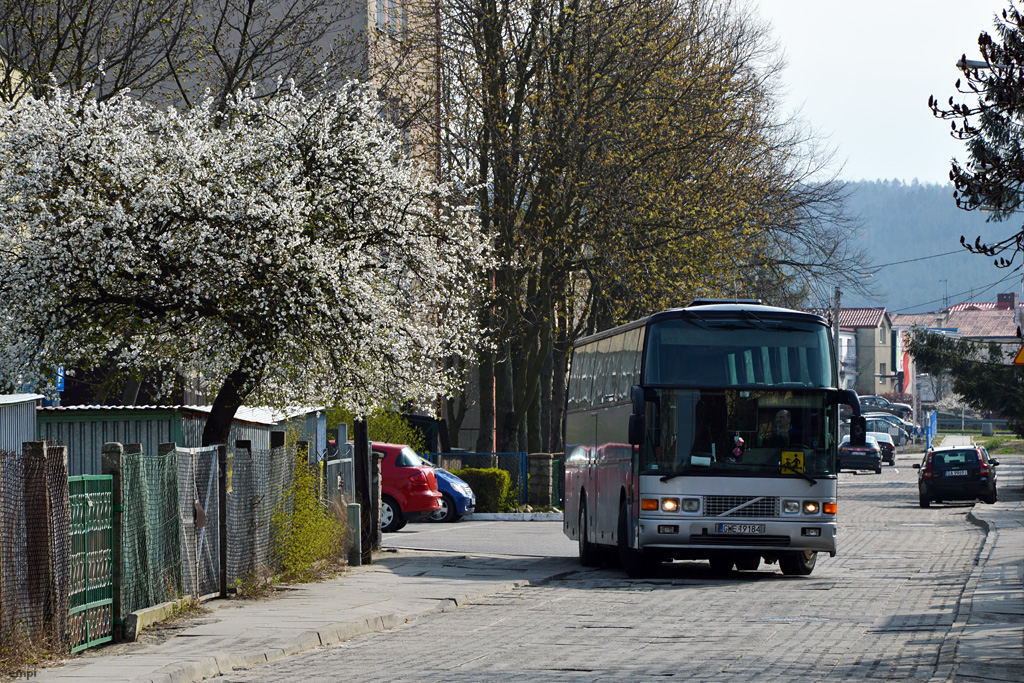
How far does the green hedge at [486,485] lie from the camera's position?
3675cm

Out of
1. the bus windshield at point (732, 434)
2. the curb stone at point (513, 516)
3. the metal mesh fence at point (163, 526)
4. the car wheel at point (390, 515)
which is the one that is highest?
the bus windshield at point (732, 434)

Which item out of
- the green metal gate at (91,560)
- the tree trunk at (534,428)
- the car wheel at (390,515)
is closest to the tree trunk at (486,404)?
the tree trunk at (534,428)

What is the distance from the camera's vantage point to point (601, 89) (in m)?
36.6

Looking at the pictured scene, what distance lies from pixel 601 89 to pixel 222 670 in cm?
2730

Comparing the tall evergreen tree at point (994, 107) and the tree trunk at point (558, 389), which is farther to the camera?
the tree trunk at point (558, 389)

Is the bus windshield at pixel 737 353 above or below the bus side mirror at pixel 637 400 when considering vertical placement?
above

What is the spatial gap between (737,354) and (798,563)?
3.11 metres

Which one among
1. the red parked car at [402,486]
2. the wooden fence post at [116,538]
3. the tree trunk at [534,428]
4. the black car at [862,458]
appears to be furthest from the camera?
the black car at [862,458]

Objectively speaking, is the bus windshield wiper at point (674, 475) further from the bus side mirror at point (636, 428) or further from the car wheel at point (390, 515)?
the car wheel at point (390, 515)

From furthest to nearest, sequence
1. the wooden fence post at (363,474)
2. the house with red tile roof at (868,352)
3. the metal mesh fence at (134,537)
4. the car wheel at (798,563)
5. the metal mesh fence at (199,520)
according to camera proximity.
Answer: the house with red tile roof at (868,352) → the wooden fence post at (363,474) → the car wheel at (798,563) → the metal mesh fence at (199,520) → the metal mesh fence at (134,537)

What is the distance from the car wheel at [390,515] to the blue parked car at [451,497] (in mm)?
3285

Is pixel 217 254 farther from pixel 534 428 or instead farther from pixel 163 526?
pixel 534 428

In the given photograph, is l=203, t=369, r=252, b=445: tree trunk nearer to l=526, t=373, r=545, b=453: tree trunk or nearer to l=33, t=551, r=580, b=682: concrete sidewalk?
l=33, t=551, r=580, b=682: concrete sidewalk

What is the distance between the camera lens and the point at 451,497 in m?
33.1
